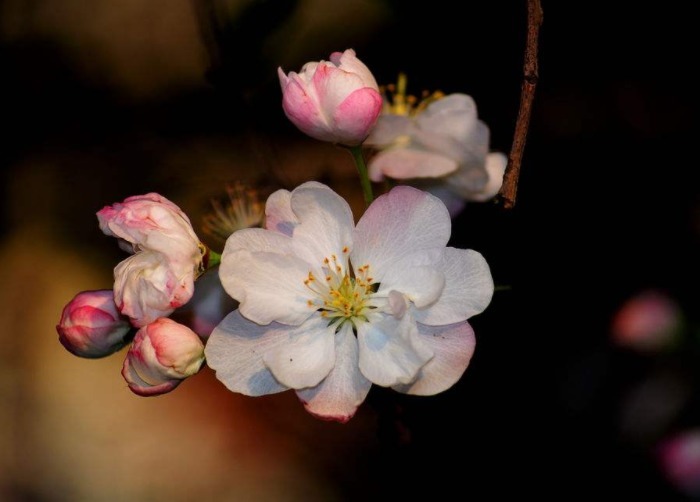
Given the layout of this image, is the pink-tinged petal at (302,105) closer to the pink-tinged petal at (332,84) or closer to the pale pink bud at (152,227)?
the pink-tinged petal at (332,84)

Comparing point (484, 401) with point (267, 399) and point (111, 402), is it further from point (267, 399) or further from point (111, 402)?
point (111, 402)

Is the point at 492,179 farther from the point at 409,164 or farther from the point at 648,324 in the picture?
the point at 648,324

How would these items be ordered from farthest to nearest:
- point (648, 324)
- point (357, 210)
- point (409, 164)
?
1. point (357, 210)
2. point (648, 324)
3. point (409, 164)

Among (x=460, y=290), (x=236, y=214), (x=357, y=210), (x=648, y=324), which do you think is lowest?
(x=357, y=210)

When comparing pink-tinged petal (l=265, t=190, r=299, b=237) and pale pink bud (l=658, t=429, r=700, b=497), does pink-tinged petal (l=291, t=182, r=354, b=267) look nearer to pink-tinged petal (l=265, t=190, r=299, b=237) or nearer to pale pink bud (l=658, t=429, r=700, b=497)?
pink-tinged petal (l=265, t=190, r=299, b=237)

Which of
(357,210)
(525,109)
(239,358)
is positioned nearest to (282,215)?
(239,358)

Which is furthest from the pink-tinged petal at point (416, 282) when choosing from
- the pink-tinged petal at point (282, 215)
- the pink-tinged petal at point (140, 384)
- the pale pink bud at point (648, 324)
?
the pale pink bud at point (648, 324)
